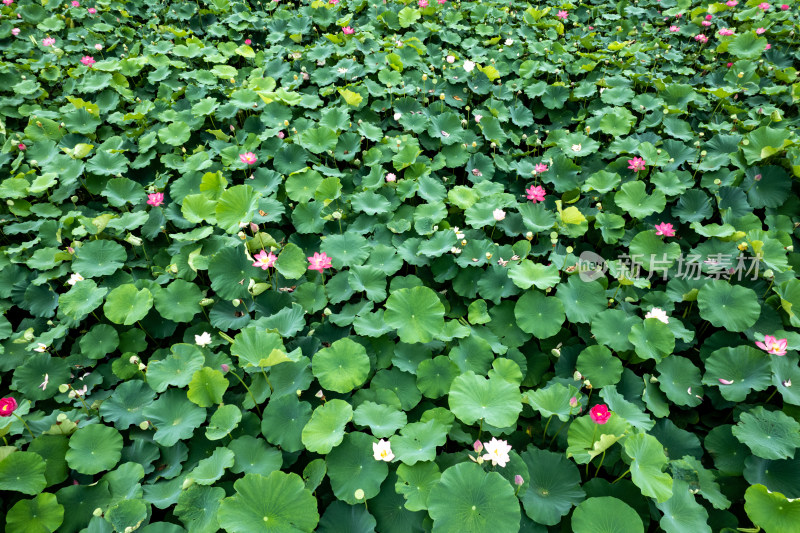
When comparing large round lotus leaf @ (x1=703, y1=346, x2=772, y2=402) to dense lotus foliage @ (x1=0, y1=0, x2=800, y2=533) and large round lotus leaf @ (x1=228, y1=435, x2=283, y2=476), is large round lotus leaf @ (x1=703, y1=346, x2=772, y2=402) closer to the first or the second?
dense lotus foliage @ (x1=0, y1=0, x2=800, y2=533)

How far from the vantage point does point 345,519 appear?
5.74 ft

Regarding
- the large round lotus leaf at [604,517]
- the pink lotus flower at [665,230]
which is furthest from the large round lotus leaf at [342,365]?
the pink lotus flower at [665,230]

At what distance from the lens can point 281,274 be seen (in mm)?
2584

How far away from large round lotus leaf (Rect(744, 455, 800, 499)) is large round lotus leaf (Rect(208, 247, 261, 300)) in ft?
7.90

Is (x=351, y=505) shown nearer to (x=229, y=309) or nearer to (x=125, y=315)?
(x=229, y=309)

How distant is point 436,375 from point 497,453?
0.46 m

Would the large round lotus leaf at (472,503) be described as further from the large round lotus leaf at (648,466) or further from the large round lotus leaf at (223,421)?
the large round lotus leaf at (223,421)

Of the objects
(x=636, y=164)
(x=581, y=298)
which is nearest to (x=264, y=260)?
(x=581, y=298)

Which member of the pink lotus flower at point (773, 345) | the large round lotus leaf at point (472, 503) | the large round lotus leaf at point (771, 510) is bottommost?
the large round lotus leaf at point (472, 503)

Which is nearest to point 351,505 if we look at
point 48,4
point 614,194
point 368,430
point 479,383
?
point 368,430

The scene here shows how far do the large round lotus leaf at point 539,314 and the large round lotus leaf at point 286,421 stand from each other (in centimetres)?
114

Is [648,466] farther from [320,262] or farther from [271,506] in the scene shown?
[320,262]

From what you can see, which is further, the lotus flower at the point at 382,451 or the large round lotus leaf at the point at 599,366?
the large round lotus leaf at the point at 599,366

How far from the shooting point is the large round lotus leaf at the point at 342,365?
2035 mm
